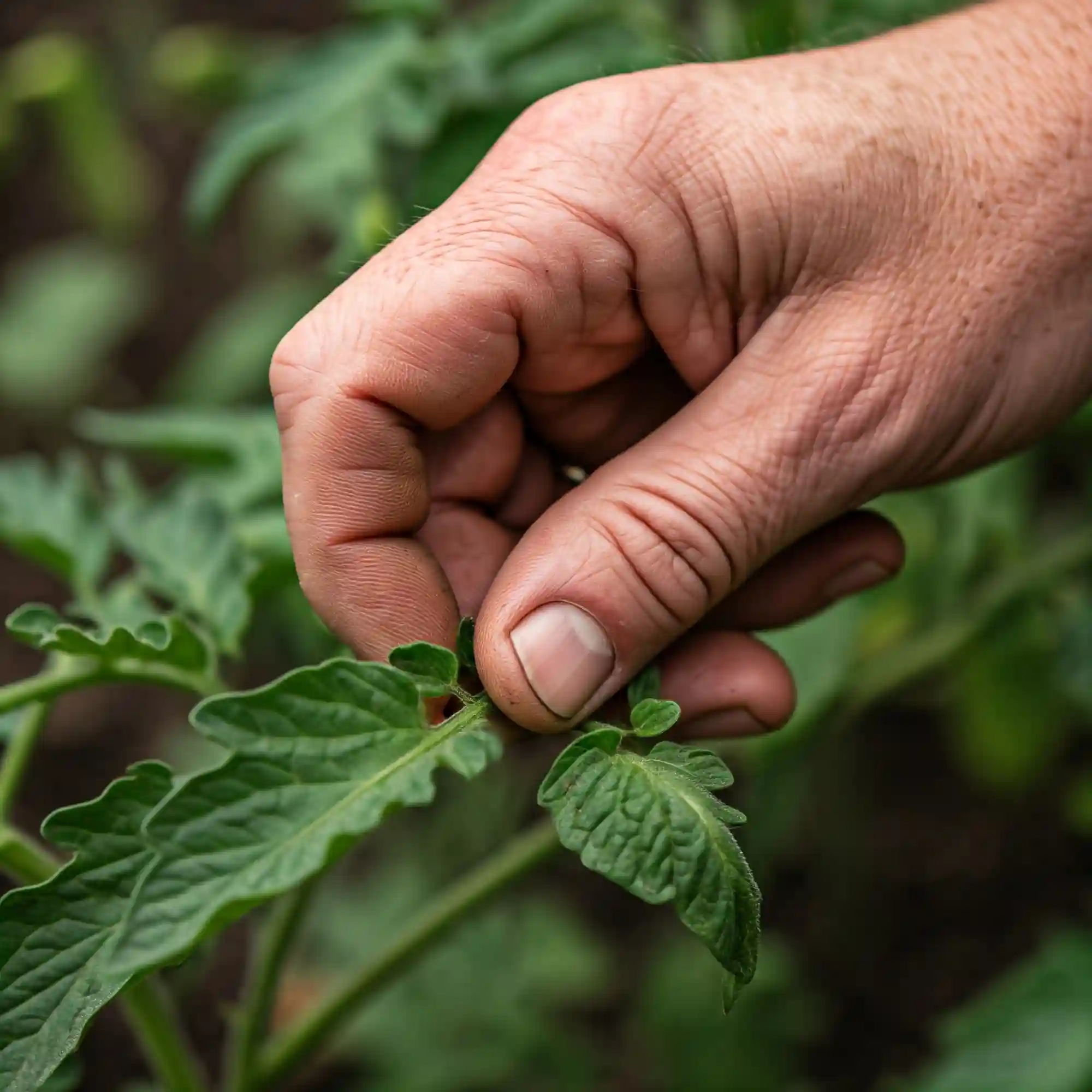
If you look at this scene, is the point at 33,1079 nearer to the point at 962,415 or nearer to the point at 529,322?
the point at 529,322

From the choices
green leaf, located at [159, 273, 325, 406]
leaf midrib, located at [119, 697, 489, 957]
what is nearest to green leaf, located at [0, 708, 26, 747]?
leaf midrib, located at [119, 697, 489, 957]

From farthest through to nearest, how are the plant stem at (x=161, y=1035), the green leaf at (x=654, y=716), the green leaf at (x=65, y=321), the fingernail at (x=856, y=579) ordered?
the green leaf at (x=65, y=321) → the fingernail at (x=856, y=579) → the plant stem at (x=161, y=1035) → the green leaf at (x=654, y=716)

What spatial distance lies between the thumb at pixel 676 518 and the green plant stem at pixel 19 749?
0.43 metres

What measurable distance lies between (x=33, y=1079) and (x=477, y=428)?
67cm

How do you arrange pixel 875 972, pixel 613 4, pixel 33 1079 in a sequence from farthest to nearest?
pixel 875 972 < pixel 613 4 < pixel 33 1079

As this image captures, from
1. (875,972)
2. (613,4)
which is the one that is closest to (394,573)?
(613,4)

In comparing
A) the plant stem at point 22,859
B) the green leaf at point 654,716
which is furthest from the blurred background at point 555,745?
the green leaf at point 654,716

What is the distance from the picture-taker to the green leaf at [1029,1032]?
1469 millimetres

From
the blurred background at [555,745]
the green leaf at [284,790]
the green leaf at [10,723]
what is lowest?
the blurred background at [555,745]

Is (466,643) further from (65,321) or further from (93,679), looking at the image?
(65,321)

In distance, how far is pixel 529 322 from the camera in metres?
1.10

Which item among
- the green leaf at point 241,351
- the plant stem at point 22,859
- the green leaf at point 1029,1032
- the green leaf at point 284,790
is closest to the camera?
the green leaf at point 284,790

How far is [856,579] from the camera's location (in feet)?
4.32

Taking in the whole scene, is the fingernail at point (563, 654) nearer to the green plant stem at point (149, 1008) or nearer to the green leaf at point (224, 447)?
the green plant stem at point (149, 1008)
